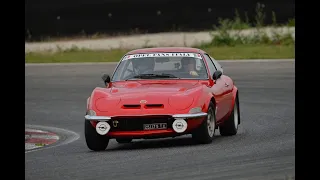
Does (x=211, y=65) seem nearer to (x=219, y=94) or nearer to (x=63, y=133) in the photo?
(x=219, y=94)

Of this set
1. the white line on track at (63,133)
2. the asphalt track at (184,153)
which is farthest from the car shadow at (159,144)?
the white line on track at (63,133)

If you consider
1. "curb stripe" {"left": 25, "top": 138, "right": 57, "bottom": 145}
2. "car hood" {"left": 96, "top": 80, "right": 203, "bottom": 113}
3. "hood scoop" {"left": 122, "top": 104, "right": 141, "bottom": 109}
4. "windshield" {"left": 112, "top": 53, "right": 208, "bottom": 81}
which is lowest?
"curb stripe" {"left": 25, "top": 138, "right": 57, "bottom": 145}

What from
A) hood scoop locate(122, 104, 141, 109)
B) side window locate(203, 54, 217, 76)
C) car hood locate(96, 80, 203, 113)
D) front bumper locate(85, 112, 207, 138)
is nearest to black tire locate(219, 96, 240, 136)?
side window locate(203, 54, 217, 76)

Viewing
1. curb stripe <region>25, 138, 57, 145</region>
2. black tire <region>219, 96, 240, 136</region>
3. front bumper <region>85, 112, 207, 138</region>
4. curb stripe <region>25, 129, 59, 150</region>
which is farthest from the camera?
curb stripe <region>25, 138, 57, 145</region>

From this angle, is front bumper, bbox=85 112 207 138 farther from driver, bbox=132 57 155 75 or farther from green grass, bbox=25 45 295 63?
green grass, bbox=25 45 295 63

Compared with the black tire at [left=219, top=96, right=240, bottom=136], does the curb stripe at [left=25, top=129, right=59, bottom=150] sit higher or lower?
lower

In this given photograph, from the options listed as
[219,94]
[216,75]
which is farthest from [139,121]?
[216,75]

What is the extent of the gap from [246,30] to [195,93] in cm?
2616

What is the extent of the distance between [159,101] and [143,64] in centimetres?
173

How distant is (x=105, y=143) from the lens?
44.4 ft

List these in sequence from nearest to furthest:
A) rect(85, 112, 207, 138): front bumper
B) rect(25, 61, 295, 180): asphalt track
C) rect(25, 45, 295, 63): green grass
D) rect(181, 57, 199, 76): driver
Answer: rect(25, 61, 295, 180): asphalt track → rect(85, 112, 207, 138): front bumper → rect(181, 57, 199, 76): driver → rect(25, 45, 295, 63): green grass

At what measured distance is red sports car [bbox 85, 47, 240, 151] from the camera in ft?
42.9
